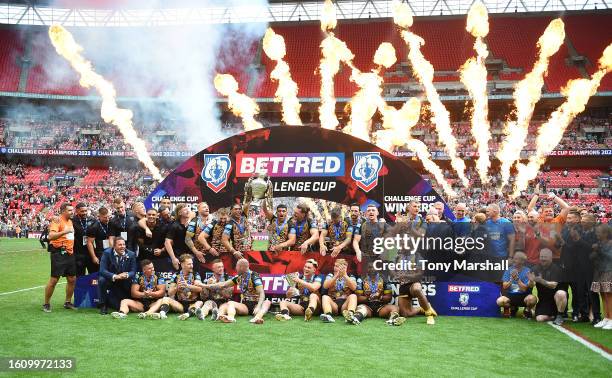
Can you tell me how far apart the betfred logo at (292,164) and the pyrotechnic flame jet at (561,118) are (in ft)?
98.9

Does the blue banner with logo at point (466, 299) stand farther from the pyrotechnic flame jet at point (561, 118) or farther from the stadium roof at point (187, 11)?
the stadium roof at point (187, 11)

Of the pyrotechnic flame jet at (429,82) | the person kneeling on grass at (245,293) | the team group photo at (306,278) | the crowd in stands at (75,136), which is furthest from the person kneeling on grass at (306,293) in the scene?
the crowd in stands at (75,136)

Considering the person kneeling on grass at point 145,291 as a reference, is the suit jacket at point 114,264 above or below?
above

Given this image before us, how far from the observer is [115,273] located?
35.7 feet

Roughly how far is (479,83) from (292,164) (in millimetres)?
35657

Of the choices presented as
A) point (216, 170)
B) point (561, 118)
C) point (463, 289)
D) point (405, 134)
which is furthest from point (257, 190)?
point (561, 118)

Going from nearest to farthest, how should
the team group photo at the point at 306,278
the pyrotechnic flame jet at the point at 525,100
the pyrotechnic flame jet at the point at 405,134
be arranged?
the team group photo at the point at 306,278 → the pyrotechnic flame jet at the point at 525,100 → the pyrotechnic flame jet at the point at 405,134

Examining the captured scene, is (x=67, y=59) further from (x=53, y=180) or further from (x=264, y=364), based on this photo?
(x=264, y=364)

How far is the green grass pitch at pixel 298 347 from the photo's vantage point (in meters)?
6.67

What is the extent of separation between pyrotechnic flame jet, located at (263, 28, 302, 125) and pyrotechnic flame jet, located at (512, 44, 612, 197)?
18081 millimetres

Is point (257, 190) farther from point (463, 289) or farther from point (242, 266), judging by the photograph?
point (463, 289)

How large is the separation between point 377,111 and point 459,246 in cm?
3757

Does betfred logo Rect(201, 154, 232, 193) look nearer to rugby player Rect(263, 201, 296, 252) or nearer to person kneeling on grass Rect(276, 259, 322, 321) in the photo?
rugby player Rect(263, 201, 296, 252)

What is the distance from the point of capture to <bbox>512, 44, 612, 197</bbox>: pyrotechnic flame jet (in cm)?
4272
